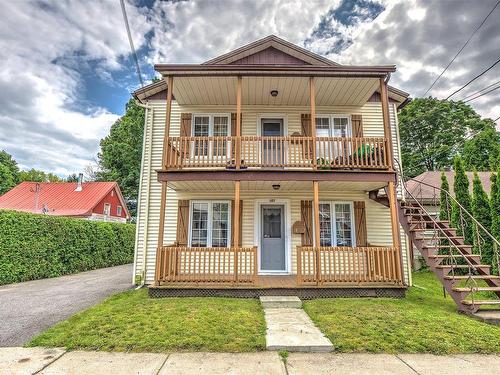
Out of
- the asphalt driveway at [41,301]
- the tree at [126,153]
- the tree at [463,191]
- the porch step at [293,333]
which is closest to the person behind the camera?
the porch step at [293,333]

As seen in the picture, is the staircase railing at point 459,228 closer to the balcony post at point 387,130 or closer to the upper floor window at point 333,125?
the balcony post at point 387,130

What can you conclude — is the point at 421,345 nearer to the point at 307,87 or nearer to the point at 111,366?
the point at 111,366

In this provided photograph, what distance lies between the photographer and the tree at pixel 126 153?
86.0ft

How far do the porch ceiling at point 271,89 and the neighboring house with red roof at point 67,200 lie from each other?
15123 mm

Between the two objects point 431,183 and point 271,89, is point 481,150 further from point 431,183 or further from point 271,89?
point 271,89

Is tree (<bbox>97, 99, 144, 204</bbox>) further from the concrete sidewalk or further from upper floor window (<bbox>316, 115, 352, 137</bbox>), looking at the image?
the concrete sidewalk

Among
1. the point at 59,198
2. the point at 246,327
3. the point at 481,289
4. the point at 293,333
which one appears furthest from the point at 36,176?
the point at 481,289

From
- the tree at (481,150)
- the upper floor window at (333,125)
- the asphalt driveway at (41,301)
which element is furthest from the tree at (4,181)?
the tree at (481,150)

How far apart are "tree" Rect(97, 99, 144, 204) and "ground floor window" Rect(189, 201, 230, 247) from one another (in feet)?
64.2

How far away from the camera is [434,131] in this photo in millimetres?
25625

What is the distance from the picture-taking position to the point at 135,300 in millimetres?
6512

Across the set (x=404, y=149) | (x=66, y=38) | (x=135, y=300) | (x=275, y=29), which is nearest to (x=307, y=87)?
(x=275, y=29)

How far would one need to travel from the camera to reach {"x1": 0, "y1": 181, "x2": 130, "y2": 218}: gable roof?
19728 millimetres

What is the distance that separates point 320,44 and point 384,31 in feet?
10.4
